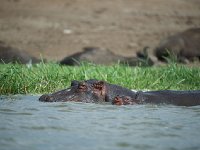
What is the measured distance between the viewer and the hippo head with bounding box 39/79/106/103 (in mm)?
5660

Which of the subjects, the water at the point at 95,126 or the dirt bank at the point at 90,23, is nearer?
the water at the point at 95,126

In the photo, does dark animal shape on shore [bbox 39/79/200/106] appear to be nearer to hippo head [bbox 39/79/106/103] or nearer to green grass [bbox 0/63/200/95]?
hippo head [bbox 39/79/106/103]

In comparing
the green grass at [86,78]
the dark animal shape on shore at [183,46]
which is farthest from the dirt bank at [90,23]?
the green grass at [86,78]

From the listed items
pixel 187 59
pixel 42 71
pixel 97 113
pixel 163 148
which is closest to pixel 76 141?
pixel 163 148

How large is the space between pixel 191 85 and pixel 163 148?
4111 millimetres

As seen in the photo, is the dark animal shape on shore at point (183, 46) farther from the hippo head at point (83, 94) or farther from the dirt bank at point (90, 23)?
the hippo head at point (83, 94)

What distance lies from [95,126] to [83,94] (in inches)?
60.5

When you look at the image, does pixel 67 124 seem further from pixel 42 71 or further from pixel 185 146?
pixel 42 71

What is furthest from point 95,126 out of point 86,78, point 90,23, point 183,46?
point 90,23

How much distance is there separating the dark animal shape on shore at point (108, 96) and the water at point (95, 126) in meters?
0.17

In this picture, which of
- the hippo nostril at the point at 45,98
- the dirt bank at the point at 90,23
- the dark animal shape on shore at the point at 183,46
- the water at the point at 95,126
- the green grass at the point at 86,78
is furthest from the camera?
the dirt bank at the point at 90,23

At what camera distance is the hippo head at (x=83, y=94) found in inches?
223

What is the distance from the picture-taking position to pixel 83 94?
5699 mm

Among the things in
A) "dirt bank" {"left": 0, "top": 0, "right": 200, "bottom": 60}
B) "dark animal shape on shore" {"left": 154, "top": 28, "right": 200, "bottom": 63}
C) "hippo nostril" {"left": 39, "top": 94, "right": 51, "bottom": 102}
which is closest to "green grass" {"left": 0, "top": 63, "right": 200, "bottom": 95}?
"hippo nostril" {"left": 39, "top": 94, "right": 51, "bottom": 102}
